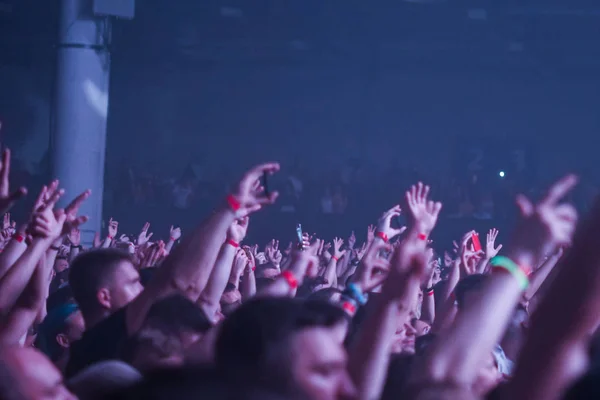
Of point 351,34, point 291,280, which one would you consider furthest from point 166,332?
point 351,34

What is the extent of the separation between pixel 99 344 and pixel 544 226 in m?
1.72

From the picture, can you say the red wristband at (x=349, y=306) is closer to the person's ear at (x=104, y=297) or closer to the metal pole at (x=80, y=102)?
the person's ear at (x=104, y=297)

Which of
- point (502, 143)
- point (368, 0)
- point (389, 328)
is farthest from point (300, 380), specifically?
point (502, 143)

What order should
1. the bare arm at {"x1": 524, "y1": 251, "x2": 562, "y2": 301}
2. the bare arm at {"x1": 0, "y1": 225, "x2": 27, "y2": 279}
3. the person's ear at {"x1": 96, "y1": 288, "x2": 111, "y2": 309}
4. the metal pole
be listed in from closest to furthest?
the person's ear at {"x1": 96, "y1": 288, "x2": 111, "y2": 309} → the bare arm at {"x1": 0, "y1": 225, "x2": 27, "y2": 279} → the bare arm at {"x1": 524, "y1": 251, "x2": 562, "y2": 301} → the metal pole

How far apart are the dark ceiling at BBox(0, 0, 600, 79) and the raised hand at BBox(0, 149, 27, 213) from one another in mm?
12811

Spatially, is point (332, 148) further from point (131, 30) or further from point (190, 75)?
point (131, 30)

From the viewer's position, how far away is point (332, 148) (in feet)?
56.3

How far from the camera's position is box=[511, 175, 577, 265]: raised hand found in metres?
1.75

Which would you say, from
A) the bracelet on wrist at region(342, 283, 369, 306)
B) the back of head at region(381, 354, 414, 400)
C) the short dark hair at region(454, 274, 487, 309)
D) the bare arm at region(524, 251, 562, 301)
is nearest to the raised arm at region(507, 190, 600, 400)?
the back of head at region(381, 354, 414, 400)

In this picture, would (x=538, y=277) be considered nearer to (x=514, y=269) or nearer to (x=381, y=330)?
(x=381, y=330)

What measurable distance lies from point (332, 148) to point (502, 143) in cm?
372

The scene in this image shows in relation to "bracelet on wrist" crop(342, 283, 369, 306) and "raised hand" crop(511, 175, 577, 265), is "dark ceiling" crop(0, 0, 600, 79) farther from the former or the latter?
"raised hand" crop(511, 175, 577, 265)

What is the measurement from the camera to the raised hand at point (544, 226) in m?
1.75

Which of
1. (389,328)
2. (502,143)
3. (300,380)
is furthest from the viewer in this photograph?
(502,143)
